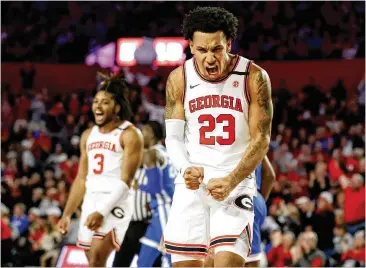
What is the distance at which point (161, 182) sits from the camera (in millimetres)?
8266

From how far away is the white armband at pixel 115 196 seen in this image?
6.53 metres

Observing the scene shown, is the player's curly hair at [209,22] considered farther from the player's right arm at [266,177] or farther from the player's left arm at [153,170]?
the player's left arm at [153,170]

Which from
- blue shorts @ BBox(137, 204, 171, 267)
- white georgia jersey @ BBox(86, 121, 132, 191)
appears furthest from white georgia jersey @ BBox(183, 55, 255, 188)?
blue shorts @ BBox(137, 204, 171, 267)

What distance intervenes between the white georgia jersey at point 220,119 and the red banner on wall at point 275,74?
1238 centimetres

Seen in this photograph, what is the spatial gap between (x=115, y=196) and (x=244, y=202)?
7.08 ft

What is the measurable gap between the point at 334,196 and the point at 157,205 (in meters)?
4.58

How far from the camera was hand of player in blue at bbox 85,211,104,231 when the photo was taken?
21.1 feet

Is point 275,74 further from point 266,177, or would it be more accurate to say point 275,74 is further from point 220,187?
point 220,187

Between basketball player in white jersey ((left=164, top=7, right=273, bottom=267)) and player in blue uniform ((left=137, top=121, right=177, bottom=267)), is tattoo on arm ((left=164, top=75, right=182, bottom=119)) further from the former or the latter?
player in blue uniform ((left=137, top=121, right=177, bottom=267))

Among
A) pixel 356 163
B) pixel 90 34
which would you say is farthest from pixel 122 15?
pixel 356 163

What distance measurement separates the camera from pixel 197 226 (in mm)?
4617

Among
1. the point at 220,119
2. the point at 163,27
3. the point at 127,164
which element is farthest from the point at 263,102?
the point at 163,27

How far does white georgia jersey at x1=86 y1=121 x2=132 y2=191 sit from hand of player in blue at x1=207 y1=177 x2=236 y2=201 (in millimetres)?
2405

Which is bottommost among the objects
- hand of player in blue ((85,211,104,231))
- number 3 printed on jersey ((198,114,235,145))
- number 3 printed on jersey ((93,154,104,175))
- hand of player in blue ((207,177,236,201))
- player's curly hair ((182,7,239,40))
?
hand of player in blue ((85,211,104,231))
